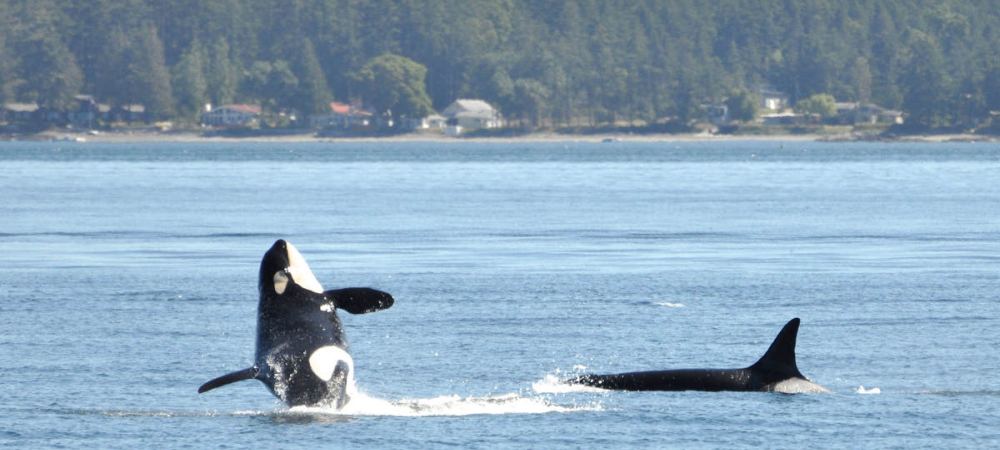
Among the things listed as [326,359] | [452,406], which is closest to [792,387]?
[452,406]

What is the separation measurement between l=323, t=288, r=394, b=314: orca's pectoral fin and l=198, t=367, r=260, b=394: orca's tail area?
1345 millimetres

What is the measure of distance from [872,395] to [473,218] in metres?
45.5

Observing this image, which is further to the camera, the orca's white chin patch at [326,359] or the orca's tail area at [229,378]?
the orca's white chin patch at [326,359]

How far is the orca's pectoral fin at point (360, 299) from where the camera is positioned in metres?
22.4

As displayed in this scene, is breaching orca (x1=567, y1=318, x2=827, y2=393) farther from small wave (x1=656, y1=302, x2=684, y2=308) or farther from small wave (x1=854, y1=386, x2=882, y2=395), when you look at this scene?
small wave (x1=656, y1=302, x2=684, y2=308)

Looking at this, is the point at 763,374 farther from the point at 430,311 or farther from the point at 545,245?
the point at 545,245

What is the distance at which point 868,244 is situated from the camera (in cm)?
5719

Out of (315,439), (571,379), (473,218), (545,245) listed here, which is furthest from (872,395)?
(473,218)

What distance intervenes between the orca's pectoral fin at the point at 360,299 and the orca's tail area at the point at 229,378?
1.35 m

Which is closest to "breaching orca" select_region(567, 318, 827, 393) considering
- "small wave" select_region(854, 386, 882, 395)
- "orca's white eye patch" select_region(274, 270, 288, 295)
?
"small wave" select_region(854, 386, 882, 395)

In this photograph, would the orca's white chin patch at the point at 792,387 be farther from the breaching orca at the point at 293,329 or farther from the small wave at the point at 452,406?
the breaching orca at the point at 293,329

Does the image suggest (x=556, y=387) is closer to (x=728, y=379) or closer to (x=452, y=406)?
(x=452, y=406)

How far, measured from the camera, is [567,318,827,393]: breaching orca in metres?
26.6

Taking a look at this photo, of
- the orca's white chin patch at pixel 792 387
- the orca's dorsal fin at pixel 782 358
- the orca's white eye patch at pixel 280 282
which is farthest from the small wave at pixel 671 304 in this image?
the orca's white eye patch at pixel 280 282
